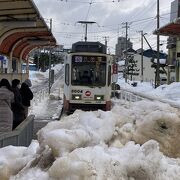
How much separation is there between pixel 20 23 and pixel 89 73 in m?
8.42

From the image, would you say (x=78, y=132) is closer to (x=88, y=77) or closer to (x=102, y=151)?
(x=102, y=151)

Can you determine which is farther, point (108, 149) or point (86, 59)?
point (86, 59)

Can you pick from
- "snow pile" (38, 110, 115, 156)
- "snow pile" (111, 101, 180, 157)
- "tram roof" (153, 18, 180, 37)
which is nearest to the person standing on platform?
"snow pile" (38, 110, 115, 156)

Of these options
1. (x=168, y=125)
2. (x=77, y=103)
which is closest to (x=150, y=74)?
(x=77, y=103)

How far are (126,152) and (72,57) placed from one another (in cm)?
1648

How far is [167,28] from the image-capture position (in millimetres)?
35188

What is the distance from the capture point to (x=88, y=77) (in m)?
21.2

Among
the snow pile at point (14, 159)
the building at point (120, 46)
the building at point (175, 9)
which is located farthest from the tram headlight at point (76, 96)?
the building at point (120, 46)

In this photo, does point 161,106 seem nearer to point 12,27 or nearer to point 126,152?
point 126,152

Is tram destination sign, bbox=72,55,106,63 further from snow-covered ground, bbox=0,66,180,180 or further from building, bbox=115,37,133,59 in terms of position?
building, bbox=115,37,133,59

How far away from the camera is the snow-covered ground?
4.15 metres

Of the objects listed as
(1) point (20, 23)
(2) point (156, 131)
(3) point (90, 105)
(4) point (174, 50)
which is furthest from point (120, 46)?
(2) point (156, 131)

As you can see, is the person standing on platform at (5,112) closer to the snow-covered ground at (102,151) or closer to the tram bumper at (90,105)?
the snow-covered ground at (102,151)

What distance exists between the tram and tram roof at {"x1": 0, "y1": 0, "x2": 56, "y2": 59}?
271 centimetres
